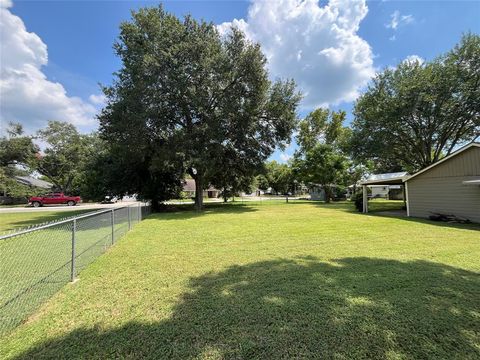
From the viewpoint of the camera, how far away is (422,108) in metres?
19.5

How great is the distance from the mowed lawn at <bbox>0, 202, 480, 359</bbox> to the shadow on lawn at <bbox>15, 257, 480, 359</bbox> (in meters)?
0.01

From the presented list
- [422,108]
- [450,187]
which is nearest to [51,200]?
[450,187]

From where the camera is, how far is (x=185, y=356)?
92.0 inches

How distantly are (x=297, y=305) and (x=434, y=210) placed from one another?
525 inches

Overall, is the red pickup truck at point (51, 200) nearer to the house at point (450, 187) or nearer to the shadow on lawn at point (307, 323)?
the shadow on lawn at point (307, 323)

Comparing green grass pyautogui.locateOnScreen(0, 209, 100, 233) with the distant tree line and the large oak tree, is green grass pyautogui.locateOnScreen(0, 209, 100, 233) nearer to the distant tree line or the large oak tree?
the distant tree line

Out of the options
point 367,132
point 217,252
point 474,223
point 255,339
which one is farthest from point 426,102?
point 255,339

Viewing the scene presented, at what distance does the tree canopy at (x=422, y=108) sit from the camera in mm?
18781

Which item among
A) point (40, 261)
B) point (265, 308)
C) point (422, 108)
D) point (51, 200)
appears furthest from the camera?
point (51, 200)

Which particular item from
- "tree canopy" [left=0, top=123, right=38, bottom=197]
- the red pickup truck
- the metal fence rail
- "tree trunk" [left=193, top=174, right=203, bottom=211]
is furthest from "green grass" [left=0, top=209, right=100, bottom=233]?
"tree canopy" [left=0, top=123, right=38, bottom=197]

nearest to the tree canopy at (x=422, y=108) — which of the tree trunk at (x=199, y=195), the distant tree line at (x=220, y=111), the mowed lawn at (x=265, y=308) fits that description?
the distant tree line at (x=220, y=111)

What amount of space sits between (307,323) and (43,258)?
5692mm

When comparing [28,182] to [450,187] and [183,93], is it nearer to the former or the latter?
[183,93]

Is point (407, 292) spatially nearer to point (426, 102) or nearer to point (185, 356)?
point (185, 356)
